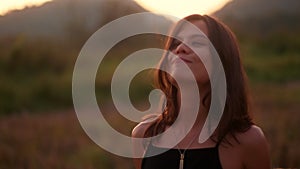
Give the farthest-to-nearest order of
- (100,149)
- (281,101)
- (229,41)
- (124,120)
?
1. (281,101)
2. (124,120)
3. (100,149)
4. (229,41)

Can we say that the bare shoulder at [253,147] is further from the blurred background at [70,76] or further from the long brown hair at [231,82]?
the blurred background at [70,76]

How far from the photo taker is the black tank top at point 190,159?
1.53 meters

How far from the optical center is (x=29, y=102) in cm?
922

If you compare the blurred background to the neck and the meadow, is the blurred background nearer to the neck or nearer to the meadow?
the meadow

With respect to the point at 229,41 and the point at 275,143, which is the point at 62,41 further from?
the point at 229,41

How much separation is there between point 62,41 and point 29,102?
2464mm

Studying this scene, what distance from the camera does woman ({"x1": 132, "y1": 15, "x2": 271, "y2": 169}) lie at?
1.54m

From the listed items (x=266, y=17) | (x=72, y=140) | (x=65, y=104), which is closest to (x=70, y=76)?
(x=65, y=104)

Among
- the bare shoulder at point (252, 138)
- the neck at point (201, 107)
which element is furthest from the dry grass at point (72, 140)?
the bare shoulder at point (252, 138)

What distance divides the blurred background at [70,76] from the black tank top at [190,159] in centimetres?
336

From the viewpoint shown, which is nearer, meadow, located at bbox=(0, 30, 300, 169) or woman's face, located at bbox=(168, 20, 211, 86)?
woman's face, located at bbox=(168, 20, 211, 86)

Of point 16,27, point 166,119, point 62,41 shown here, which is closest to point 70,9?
point 62,41

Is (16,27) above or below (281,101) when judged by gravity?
above

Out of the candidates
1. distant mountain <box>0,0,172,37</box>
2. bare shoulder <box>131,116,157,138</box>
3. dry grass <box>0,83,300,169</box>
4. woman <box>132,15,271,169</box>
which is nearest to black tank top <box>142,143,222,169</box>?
woman <box>132,15,271,169</box>
